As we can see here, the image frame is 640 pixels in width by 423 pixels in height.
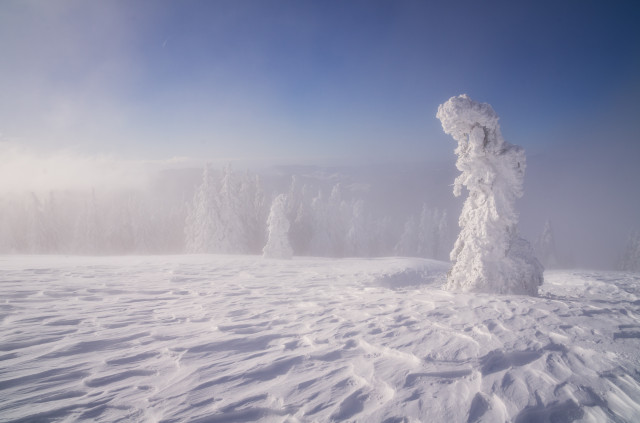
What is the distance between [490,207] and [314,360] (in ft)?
28.2

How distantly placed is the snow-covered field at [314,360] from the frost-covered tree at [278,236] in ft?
62.9

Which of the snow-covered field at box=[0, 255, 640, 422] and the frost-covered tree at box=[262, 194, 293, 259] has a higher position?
the snow-covered field at box=[0, 255, 640, 422]

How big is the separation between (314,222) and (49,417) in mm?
44778

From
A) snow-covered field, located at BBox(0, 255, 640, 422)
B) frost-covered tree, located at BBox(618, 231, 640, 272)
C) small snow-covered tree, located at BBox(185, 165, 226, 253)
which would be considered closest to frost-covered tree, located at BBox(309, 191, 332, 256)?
small snow-covered tree, located at BBox(185, 165, 226, 253)

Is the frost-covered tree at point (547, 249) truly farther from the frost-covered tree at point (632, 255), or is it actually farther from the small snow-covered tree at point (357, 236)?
the small snow-covered tree at point (357, 236)

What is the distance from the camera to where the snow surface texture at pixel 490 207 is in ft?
29.9

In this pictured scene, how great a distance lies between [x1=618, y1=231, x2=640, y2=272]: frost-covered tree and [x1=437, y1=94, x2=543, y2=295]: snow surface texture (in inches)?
2043

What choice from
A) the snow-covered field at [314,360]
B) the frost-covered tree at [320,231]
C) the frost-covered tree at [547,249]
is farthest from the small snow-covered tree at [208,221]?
the frost-covered tree at [547,249]

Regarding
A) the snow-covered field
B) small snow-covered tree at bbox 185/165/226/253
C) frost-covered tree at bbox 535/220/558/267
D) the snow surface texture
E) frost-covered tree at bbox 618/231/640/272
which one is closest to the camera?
the snow-covered field

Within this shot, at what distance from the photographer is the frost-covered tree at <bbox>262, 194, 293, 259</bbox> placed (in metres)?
26.5

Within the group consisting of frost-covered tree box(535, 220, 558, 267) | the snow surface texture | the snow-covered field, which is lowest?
frost-covered tree box(535, 220, 558, 267)

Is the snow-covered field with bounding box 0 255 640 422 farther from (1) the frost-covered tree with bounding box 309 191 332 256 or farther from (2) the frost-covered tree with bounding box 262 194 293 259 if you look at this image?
(1) the frost-covered tree with bounding box 309 191 332 256

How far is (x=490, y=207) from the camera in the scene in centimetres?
955

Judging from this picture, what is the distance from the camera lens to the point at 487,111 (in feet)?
30.8
